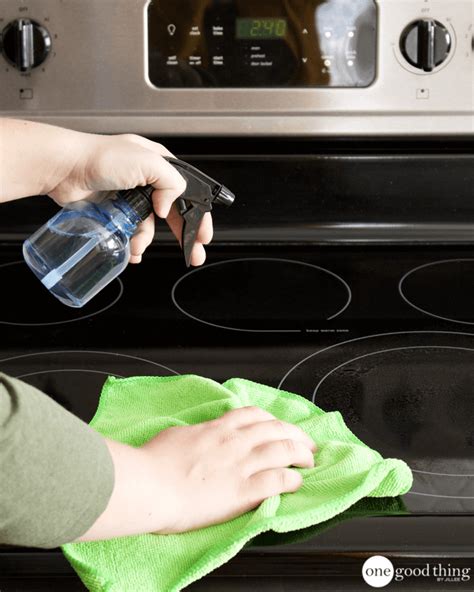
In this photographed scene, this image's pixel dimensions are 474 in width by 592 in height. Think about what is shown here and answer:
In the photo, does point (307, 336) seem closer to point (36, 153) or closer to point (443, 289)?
point (443, 289)

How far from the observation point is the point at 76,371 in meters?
0.89

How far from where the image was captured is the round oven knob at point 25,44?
1.02 meters

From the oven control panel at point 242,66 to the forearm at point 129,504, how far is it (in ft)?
1.71

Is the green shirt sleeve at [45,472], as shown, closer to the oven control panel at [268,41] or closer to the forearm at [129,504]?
the forearm at [129,504]

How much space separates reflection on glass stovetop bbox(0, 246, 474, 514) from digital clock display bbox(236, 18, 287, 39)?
276 mm

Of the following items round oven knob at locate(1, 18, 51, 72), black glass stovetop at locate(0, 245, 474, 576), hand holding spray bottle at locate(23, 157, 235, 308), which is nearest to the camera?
black glass stovetop at locate(0, 245, 474, 576)

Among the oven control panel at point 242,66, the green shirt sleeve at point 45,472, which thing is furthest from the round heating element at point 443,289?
the green shirt sleeve at point 45,472

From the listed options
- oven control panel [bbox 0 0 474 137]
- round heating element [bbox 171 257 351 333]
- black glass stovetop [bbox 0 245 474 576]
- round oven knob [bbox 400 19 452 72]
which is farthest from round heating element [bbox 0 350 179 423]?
round oven knob [bbox 400 19 452 72]

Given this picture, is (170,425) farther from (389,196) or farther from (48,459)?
(389,196)

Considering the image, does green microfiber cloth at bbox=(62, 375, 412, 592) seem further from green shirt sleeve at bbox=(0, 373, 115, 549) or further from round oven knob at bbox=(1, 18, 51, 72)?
round oven knob at bbox=(1, 18, 51, 72)

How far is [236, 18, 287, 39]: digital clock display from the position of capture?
1038 millimetres

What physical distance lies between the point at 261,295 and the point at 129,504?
50 centimetres

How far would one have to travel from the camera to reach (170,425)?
0.77 meters

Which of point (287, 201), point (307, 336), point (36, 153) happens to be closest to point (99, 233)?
point (36, 153)
